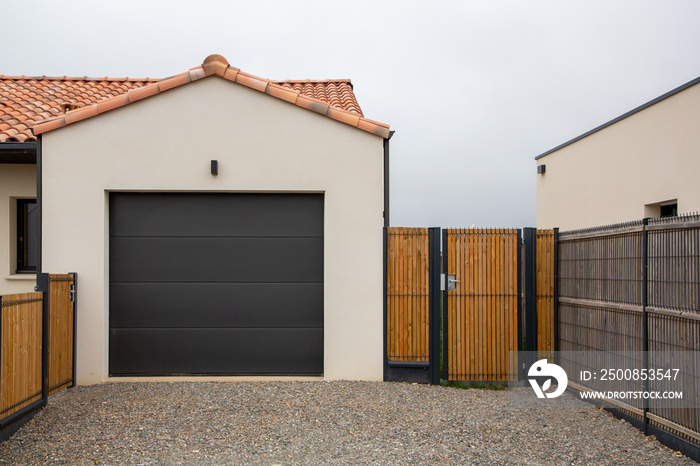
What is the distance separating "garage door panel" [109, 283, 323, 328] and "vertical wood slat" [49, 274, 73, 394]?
669mm

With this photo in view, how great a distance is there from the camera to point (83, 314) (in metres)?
8.75

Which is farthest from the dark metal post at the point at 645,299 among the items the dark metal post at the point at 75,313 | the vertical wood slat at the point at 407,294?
the dark metal post at the point at 75,313

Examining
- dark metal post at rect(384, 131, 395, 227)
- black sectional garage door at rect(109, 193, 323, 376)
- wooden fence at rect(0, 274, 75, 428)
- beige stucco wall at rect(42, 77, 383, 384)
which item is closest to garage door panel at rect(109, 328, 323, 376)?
black sectional garage door at rect(109, 193, 323, 376)

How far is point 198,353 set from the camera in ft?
29.2

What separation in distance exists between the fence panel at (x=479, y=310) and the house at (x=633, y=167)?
359 cm

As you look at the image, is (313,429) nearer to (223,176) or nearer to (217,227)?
(217,227)

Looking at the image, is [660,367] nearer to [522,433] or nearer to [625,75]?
[522,433]

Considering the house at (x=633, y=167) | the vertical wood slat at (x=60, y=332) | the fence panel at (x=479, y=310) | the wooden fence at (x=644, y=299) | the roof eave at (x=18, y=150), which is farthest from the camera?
the house at (x=633, y=167)

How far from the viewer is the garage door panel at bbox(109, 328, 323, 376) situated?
350 inches

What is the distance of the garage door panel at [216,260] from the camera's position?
897 cm

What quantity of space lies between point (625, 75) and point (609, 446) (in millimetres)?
10788

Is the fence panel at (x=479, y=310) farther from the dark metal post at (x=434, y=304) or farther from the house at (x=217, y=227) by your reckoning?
the house at (x=217, y=227)

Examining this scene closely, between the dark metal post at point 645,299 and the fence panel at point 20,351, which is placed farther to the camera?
the dark metal post at point 645,299

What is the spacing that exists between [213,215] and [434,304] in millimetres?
3520
